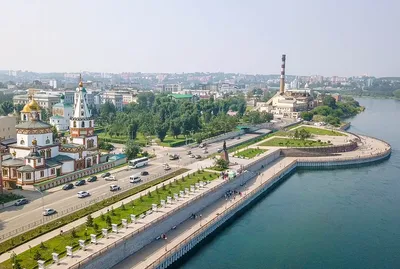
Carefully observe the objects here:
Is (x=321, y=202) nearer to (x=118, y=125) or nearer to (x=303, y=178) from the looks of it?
(x=303, y=178)

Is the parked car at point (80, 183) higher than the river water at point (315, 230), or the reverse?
the parked car at point (80, 183)

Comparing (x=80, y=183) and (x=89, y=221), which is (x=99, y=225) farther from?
(x=80, y=183)

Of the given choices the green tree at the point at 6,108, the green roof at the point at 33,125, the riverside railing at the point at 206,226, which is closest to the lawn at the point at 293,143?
the riverside railing at the point at 206,226

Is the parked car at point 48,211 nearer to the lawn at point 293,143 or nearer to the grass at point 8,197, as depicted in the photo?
the grass at point 8,197

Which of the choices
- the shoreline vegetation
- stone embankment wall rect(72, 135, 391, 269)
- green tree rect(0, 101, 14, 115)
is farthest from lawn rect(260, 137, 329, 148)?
green tree rect(0, 101, 14, 115)

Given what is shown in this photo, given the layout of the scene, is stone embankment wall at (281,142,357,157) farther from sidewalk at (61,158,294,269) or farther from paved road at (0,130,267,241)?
paved road at (0,130,267,241)

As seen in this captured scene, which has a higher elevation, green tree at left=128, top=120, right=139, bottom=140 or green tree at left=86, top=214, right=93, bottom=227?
green tree at left=128, top=120, right=139, bottom=140
